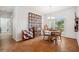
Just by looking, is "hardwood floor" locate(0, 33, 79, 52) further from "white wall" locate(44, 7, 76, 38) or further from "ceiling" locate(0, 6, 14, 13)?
"ceiling" locate(0, 6, 14, 13)

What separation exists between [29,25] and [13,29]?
1.02 ft

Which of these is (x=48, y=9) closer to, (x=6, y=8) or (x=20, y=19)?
(x=20, y=19)

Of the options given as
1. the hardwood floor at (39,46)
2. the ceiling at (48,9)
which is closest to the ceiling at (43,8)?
the ceiling at (48,9)

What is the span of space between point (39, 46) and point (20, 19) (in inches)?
24.6

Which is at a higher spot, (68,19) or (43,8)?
(43,8)

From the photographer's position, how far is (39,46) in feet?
8.02

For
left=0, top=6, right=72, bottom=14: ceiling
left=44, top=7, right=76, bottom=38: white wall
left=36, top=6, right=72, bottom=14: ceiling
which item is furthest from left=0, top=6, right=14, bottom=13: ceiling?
left=44, top=7, right=76, bottom=38: white wall

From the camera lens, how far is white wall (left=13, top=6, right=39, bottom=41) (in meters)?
2.40

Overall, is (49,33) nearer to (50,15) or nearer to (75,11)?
(50,15)

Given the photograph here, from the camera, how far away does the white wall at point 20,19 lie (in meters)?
2.40

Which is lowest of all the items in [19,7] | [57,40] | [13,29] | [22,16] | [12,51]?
[12,51]

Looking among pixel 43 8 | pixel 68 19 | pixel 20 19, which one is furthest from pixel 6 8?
pixel 68 19
